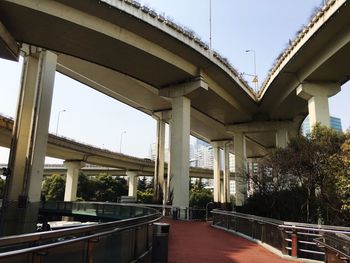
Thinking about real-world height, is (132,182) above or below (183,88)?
below

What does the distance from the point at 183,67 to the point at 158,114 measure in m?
15.4

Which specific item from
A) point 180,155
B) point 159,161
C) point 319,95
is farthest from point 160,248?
point 159,161

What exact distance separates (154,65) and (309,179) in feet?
48.7

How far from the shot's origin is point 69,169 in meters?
57.0

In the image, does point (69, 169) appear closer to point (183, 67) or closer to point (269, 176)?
point (183, 67)

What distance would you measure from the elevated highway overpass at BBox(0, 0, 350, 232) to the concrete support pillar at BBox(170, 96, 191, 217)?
3.4 inches

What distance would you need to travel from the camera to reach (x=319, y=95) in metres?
29.3

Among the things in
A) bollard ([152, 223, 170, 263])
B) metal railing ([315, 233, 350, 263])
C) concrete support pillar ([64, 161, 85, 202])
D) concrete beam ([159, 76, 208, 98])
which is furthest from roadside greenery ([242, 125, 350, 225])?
concrete support pillar ([64, 161, 85, 202])

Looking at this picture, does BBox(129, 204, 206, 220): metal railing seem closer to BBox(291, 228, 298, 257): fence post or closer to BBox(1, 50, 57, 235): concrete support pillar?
BBox(1, 50, 57, 235): concrete support pillar

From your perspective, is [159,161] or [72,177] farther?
[72,177]

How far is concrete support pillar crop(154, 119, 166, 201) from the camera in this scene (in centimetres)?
4114

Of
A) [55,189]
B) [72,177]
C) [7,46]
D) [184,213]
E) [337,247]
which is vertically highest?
[7,46]

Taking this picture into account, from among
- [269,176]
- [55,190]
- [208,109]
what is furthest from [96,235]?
[55,190]

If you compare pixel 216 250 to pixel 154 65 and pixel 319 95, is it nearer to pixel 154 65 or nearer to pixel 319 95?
pixel 154 65
